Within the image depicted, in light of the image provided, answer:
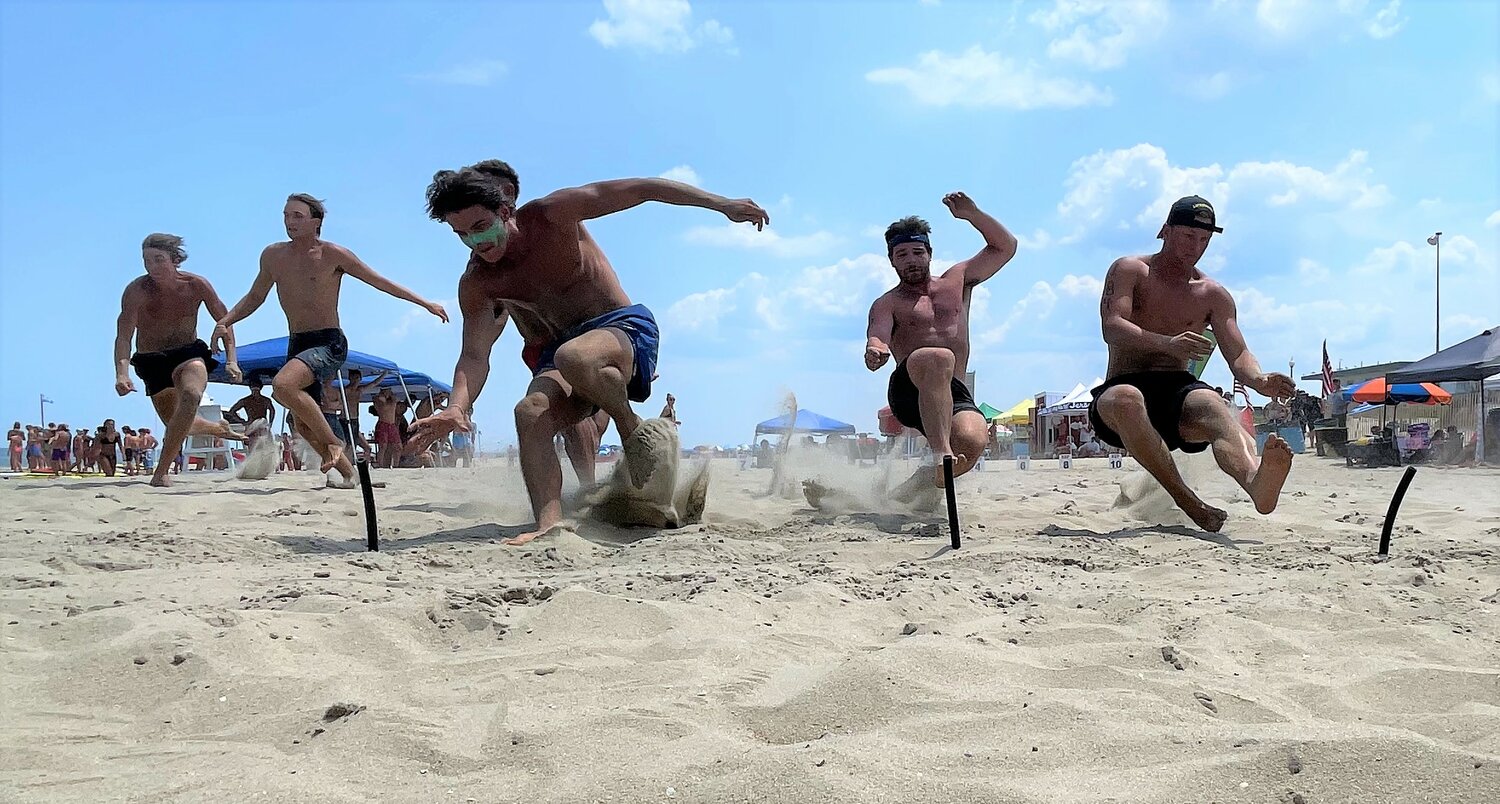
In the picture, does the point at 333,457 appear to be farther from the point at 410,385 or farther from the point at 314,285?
the point at 410,385

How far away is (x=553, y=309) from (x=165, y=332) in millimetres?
3693

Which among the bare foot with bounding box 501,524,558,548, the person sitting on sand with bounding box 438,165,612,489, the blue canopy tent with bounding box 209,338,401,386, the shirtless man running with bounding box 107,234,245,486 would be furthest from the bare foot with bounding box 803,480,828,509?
the blue canopy tent with bounding box 209,338,401,386

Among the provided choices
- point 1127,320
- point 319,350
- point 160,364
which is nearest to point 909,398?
point 1127,320

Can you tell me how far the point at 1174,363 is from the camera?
172 inches

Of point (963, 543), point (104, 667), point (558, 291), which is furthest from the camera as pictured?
point (558, 291)

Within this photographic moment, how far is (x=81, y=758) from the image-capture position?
1.59m

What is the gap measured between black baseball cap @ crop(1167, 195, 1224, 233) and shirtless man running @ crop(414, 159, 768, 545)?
1.79m

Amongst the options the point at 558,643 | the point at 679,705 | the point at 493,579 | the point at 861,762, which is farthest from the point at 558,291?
the point at 861,762

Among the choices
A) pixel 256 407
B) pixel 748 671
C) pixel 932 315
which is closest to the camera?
pixel 748 671

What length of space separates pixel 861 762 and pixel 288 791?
2.69 feet

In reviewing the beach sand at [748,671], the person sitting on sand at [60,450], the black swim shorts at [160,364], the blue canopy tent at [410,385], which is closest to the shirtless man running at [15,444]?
the person sitting on sand at [60,450]

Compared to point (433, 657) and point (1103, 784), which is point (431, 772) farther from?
point (1103, 784)

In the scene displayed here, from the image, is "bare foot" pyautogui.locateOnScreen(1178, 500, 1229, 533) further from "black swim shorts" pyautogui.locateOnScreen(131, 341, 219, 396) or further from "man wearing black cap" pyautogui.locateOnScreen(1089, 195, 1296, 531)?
"black swim shorts" pyautogui.locateOnScreen(131, 341, 219, 396)

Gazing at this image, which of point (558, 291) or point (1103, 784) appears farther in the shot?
point (558, 291)
